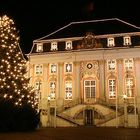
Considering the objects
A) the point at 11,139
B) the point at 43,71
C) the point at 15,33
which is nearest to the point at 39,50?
the point at 43,71

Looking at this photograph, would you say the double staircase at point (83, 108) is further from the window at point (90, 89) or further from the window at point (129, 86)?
the window at point (129, 86)

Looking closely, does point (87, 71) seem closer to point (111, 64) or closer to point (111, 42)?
point (111, 64)

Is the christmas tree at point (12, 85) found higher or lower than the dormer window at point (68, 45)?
lower

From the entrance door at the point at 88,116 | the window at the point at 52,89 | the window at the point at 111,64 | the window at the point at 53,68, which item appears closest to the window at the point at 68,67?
the window at the point at 53,68

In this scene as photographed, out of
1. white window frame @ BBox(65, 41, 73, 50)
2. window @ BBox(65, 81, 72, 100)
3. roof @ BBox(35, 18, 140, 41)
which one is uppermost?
roof @ BBox(35, 18, 140, 41)

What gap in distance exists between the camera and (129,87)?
4078cm

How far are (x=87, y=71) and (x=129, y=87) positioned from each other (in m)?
5.83

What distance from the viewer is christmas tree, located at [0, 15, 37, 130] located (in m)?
21.7

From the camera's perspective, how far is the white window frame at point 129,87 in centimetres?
4050

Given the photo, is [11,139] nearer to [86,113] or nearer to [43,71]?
[86,113]

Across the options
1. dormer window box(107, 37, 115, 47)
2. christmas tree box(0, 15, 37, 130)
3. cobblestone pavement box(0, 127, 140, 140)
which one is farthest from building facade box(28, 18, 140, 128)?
cobblestone pavement box(0, 127, 140, 140)

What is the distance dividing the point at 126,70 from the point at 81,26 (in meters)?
9.20

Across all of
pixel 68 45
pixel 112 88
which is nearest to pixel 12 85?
pixel 112 88

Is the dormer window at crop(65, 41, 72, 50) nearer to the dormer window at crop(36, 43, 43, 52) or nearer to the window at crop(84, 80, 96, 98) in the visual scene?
the dormer window at crop(36, 43, 43, 52)
